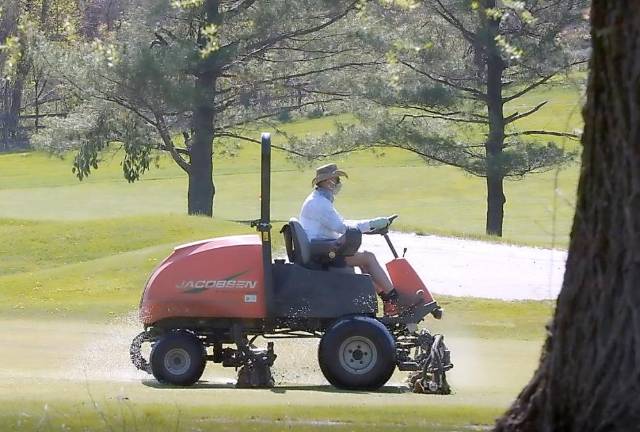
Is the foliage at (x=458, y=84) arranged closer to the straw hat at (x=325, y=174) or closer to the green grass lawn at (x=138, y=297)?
the green grass lawn at (x=138, y=297)

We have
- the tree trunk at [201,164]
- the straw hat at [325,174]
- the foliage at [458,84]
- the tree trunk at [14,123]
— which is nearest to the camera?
the straw hat at [325,174]

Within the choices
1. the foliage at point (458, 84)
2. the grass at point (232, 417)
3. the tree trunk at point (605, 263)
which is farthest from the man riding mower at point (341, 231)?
the foliage at point (458, 84)

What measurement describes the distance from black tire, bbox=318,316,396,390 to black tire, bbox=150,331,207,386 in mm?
976

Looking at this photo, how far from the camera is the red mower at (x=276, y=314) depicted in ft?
30.6

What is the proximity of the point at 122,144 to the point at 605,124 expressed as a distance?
27.2m

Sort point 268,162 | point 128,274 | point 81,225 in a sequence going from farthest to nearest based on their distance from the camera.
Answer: point 81,225 → point 128,274 → point 268,162

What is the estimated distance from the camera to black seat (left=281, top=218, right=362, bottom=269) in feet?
30.8

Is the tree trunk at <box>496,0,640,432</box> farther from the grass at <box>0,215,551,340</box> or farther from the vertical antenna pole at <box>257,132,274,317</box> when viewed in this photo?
the grass at <box>0,215,551,340</box>

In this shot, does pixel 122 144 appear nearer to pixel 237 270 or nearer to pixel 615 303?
pixel 237 270

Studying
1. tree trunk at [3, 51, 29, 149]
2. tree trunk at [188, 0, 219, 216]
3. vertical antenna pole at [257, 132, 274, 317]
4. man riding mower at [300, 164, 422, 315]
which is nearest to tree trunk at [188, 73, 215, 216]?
tree trunk at [188, 0, 219, 216]

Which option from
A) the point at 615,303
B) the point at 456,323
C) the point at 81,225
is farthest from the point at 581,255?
the point at 81,225

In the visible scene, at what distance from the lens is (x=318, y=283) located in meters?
9.42

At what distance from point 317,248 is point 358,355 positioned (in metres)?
0.84

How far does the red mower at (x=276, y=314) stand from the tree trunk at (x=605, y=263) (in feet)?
15.2
